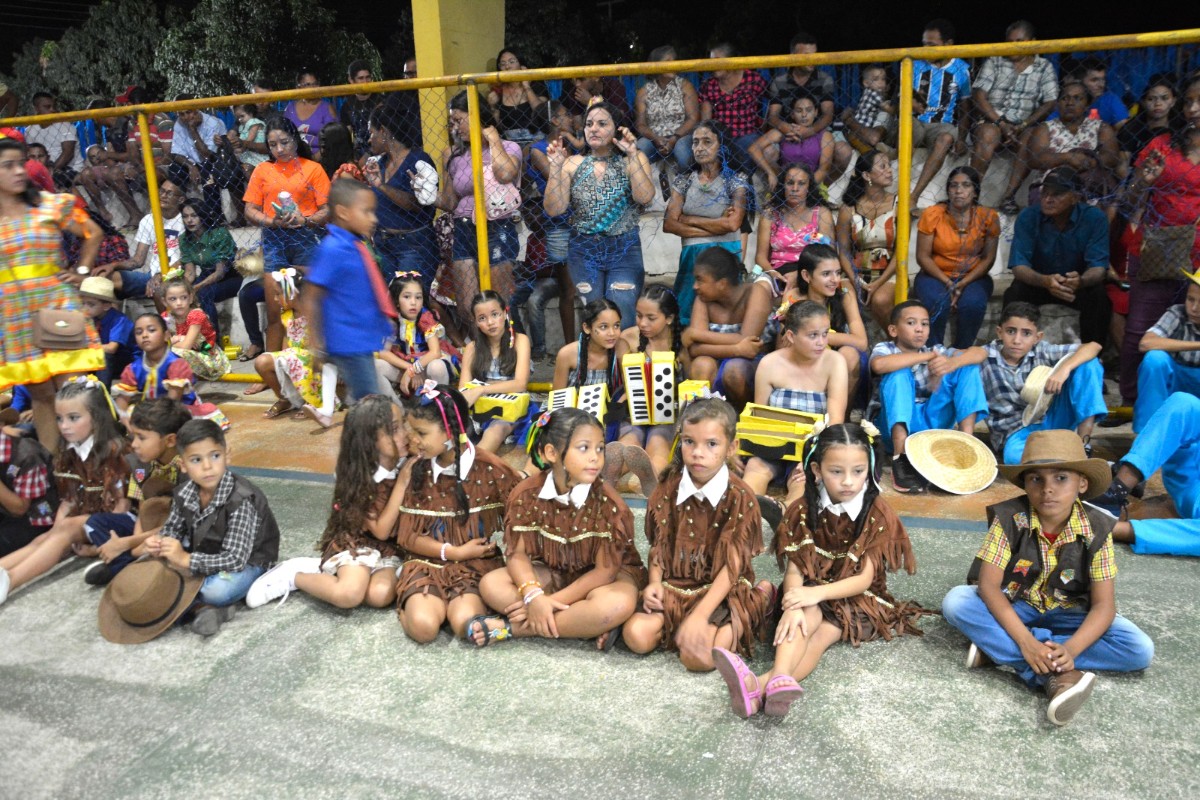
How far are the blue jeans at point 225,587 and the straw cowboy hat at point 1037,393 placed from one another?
3.62 meters

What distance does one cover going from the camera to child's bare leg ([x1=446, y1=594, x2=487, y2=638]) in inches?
139

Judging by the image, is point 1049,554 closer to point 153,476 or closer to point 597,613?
point 597,613

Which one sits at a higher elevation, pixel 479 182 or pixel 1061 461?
pixel 479 182

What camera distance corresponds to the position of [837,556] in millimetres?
3309

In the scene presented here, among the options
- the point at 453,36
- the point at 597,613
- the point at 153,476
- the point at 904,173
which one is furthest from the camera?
the point at 453,36

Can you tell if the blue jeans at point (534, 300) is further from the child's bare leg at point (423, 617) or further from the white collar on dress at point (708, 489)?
the white collar on dress at point (708, 489)

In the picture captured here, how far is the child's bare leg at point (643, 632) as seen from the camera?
3334 mm

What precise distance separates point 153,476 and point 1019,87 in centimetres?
588

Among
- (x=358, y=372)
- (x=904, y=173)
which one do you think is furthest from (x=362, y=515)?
(x=904, y=173)

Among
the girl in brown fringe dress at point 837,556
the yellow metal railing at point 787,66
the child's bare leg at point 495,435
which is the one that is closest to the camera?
the girl in brown fringe dress at point 837,556

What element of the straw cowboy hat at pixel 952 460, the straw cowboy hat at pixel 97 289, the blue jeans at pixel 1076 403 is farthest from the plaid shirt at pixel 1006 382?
the straw cowboy hat at pixel 97 289

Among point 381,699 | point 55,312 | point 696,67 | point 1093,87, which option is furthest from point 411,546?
point 1093,87

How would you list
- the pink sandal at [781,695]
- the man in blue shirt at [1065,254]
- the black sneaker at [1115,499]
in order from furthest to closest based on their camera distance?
the man in blue shirt at [1065,254], the black sneaker at [1115,499], the pink sandal at [781,695]

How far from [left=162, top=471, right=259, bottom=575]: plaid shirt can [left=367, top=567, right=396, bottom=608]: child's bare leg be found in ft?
1.64
